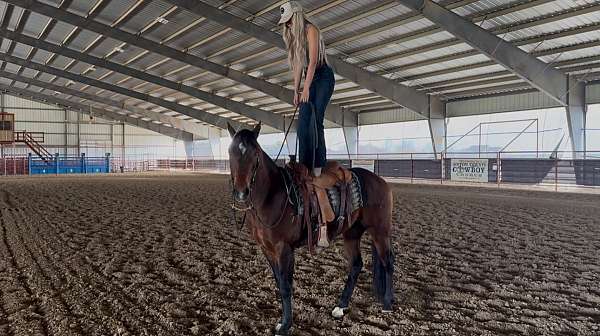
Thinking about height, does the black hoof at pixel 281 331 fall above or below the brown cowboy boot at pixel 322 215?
below

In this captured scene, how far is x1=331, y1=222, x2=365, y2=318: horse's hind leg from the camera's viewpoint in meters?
3.13

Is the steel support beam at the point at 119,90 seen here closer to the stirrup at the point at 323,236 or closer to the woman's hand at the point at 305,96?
the woman's hand at the point at 305,96

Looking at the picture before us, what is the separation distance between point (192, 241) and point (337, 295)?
283cm

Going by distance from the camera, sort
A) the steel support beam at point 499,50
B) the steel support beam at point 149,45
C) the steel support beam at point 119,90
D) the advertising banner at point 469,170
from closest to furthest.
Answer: the steel support beam at point 499,50 → the steel support beam at point 149,45 → the advertising banner at point 469,170 → the steel support beam at point 119,90

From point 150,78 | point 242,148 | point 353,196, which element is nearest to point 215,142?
point 150,78

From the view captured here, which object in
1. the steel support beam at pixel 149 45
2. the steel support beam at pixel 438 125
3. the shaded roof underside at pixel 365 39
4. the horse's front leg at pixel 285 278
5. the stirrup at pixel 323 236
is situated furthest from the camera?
the steel support beam at pixel 438 125

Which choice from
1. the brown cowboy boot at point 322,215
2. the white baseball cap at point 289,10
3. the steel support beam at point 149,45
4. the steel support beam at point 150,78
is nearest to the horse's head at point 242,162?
the brown cowboy boot at point 322,215

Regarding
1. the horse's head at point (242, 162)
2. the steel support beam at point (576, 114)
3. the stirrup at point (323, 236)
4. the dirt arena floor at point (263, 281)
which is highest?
the steel support beam at point (576, 114)

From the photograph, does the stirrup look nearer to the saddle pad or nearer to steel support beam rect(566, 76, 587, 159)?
the saddle pad

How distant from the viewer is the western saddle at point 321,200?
2.77 metres

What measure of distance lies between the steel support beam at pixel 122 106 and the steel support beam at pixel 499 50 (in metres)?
27.5

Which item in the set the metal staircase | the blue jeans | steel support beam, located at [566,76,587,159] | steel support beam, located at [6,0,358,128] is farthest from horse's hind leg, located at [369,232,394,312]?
the metal staircase

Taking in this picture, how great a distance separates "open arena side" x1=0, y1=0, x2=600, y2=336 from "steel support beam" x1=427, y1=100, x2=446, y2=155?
11 cm

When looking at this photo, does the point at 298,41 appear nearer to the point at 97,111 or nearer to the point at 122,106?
the point at 122,106
